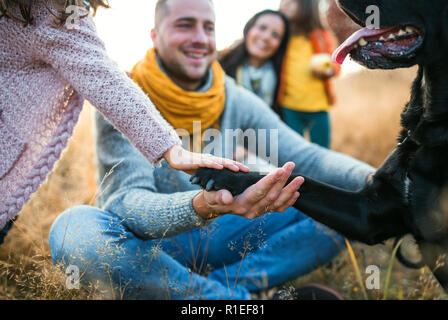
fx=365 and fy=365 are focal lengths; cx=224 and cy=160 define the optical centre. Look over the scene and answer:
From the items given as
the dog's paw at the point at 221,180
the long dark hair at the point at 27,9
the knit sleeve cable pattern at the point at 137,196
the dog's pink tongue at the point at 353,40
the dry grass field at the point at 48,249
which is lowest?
the dry grass field at the point at 48,249

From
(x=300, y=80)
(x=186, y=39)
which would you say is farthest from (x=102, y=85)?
(x=300, y=80)

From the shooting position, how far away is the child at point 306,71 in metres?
2.92

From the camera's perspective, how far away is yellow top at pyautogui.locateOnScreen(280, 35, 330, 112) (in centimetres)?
294

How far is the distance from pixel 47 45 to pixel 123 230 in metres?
0.63

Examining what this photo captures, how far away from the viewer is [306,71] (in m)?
2.95

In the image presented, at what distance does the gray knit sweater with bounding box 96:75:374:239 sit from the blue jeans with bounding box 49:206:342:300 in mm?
72

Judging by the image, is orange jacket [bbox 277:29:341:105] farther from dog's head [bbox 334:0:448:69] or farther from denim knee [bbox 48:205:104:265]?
denim knee [bbox 48:205:104:265]

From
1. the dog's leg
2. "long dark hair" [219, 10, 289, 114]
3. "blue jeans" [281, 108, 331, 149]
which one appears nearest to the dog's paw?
the dog's leg

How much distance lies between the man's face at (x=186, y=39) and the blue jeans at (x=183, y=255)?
0.70 metres

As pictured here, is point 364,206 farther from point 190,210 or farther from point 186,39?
point 186,39

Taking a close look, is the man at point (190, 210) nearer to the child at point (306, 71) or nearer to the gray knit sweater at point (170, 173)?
the gray knit sweater at point (170, 173)

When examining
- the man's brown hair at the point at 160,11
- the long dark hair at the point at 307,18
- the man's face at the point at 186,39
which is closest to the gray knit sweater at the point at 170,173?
the man's face at the point at 186,39

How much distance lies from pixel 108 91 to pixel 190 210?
43 cm
